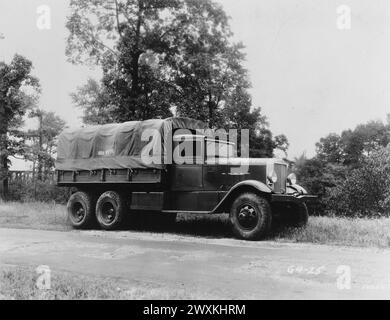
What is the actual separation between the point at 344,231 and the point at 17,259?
685cm

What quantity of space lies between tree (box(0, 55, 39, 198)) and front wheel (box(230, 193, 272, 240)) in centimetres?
2227

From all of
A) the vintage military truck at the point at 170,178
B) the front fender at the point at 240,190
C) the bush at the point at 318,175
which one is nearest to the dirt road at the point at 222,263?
the front fender at the point at 240,190

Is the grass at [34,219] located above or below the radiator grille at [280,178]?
below

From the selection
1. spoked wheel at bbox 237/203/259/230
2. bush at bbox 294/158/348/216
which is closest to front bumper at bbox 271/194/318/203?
spoked wheel at bbox 237/203/259/230

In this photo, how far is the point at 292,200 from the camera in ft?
36.4

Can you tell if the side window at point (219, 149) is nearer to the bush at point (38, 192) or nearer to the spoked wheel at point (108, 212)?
the spoked wheel at point (108, 212)

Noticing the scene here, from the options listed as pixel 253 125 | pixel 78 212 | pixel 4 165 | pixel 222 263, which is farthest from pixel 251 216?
pixel 253 125

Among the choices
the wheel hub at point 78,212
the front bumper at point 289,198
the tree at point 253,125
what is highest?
the tree at point 253,125

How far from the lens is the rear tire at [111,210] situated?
44.0 feet

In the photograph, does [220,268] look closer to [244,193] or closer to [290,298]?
[290,298]

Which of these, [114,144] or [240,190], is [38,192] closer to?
[114,144]

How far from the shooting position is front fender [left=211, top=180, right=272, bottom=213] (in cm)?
1089

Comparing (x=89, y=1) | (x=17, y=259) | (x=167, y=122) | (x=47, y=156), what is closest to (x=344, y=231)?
(x=167, y=122)

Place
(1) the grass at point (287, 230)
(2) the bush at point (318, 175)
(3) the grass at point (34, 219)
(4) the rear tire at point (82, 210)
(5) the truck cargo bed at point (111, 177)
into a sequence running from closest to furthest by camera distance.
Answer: (1) the grass at point (287, 230), (5) the truck cargo bed at point (111, 177), (4) the rear tire at point (82, 210), (3) the grass at point (34, 219), (2) the bush at point (318, 175)
